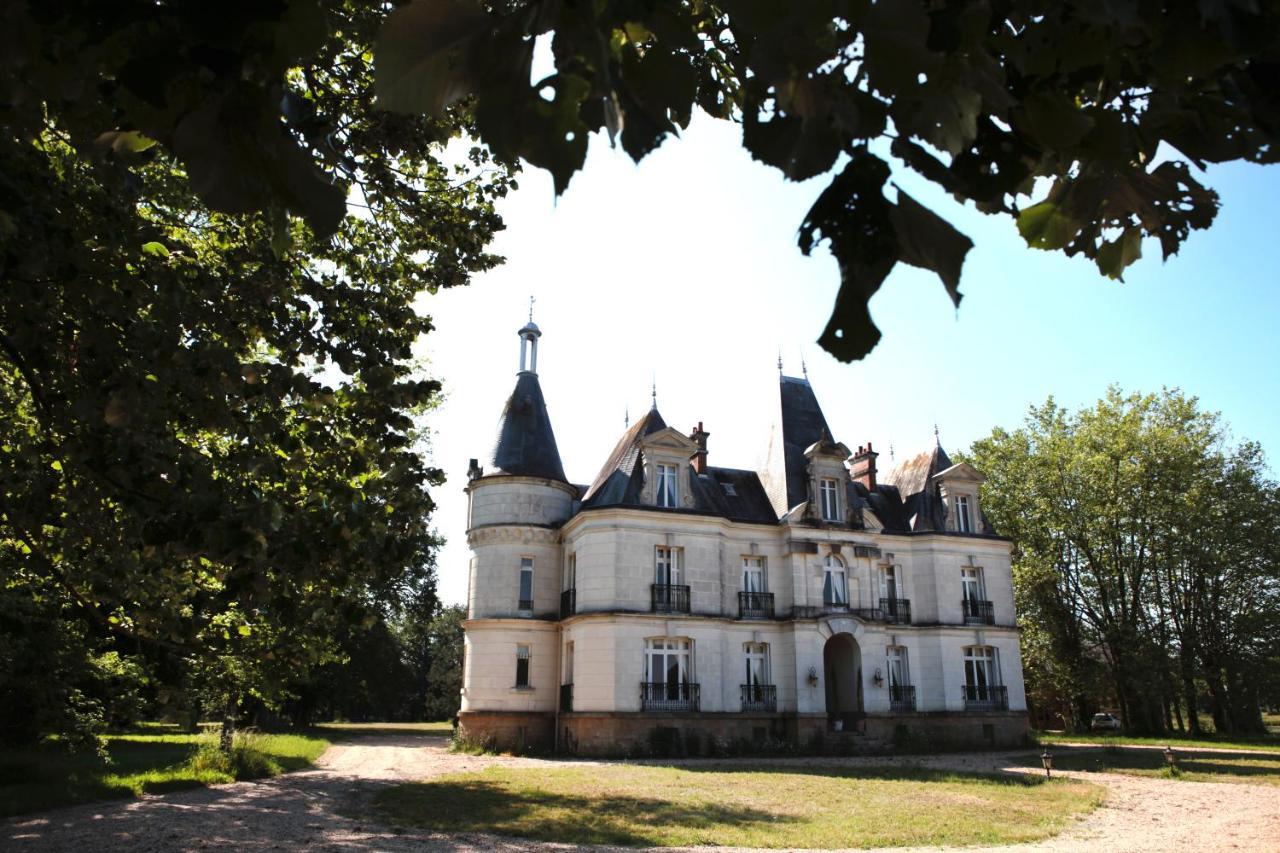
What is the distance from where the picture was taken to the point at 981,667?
97.2 ft

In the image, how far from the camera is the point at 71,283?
6.02 metres

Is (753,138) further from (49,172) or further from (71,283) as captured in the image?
(49,172)

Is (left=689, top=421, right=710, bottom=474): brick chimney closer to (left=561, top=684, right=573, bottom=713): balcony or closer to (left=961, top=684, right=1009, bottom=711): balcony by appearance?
(left=561, top=684, right=573, bottom=713): balcony

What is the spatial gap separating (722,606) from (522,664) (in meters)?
6.82

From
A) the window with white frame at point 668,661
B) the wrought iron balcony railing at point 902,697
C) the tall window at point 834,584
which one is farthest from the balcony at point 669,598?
the wrought iron balcony railing at point 902,697

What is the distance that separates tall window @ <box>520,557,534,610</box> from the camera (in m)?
27.8

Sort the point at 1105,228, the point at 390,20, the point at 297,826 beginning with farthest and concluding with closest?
the point at 297,826 < the point at 1105,228 < the point at 390,20

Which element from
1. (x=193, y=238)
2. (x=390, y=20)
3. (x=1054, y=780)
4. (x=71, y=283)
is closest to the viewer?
(x=390, y=20)

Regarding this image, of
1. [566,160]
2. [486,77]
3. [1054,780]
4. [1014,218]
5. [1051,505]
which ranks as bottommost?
[1054,780]

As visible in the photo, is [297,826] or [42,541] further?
[297,826]

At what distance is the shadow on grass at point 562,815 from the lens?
10.4 meters

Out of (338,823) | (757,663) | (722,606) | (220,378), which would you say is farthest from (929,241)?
(757,663)

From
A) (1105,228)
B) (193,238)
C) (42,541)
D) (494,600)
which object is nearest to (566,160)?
(1105,228)

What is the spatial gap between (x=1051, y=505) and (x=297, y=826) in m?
36.6
